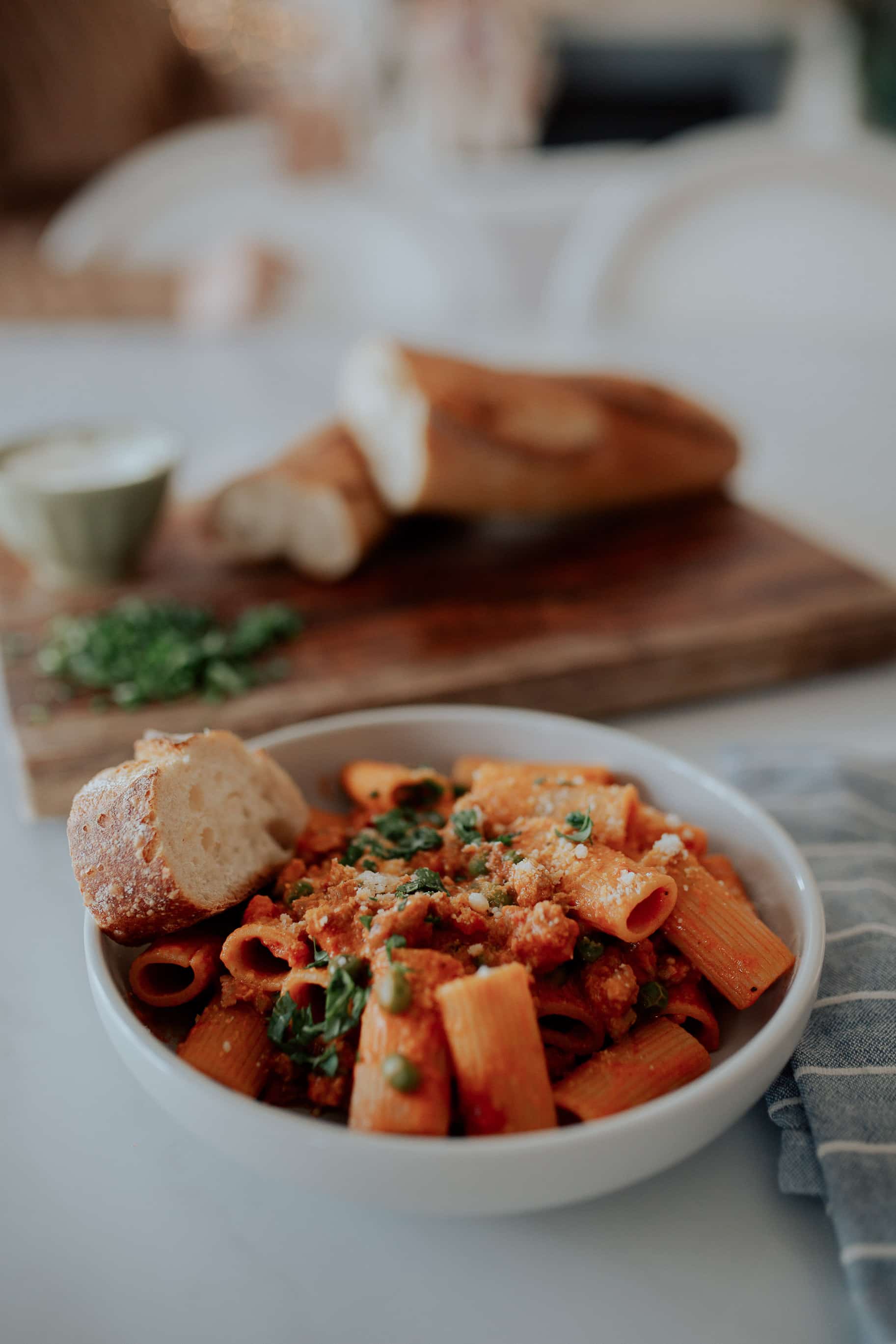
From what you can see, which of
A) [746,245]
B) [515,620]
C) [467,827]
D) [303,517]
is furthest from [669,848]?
[746,245]

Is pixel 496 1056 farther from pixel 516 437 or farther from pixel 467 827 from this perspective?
pixel 516 437

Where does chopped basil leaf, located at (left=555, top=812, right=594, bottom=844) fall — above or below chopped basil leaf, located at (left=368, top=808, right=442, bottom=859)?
above

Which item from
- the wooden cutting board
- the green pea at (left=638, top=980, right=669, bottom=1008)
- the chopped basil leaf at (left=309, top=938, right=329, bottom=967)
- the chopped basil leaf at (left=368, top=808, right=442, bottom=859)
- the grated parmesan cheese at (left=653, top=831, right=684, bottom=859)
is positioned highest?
the chopped basil leaf at (left=309, top=938, right=329, bottom=967)

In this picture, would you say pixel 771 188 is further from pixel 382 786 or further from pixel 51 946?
pixel 51 946

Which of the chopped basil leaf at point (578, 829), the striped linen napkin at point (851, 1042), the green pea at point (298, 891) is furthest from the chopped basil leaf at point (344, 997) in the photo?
the striped linen napkin at point (851, 1042)

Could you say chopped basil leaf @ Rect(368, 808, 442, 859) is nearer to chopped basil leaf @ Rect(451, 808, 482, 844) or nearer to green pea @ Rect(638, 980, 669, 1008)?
chopped basil leaf @ Rect(451, 808, 482, 844)

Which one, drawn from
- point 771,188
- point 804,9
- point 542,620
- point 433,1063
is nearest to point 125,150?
point 771,188

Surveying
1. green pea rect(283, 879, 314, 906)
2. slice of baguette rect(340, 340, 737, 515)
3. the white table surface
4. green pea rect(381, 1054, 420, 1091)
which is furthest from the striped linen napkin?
slice of baguette rect(340, 340, 737, 515)
